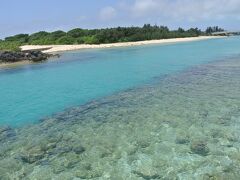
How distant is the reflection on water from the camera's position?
10133 mm

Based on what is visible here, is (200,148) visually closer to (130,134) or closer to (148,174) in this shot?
(148,174)

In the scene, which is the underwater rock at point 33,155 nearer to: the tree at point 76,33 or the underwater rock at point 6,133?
the underwater rock at point 6,133

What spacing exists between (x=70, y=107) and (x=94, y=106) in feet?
4.83

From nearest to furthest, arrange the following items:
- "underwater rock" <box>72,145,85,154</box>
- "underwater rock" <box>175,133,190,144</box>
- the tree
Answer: "underwater rock" <box>72,145,85,154</box> < "underwater rock" <box>175,133,190,144</box> < the tree

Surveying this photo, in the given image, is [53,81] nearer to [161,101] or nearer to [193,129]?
[161,101]

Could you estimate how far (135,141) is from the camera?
12.5m

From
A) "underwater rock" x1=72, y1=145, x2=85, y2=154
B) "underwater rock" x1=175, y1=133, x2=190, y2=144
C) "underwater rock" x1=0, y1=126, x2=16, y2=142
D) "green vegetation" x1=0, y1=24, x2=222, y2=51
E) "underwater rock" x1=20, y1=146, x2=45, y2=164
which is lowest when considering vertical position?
"underwater rock" x1=0, y1=126, x2=16, y2=142

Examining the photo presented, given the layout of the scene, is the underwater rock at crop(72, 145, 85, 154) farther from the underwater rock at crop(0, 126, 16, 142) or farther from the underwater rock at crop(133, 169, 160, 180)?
the underwater rock at crop(0, 126, 16, 142)

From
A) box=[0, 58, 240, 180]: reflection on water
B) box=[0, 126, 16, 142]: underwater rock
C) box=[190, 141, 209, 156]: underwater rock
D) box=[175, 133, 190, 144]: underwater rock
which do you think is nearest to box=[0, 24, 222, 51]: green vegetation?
box=[0, 126, 16, 142]: underwater rock

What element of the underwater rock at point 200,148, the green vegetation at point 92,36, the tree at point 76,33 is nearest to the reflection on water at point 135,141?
the underwater rock at point 200,148

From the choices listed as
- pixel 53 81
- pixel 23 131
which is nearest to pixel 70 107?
pixel 23 131

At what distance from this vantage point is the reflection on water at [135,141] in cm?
1013

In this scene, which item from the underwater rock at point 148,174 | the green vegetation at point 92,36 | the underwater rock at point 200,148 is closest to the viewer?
the underwater rock at point 148,174

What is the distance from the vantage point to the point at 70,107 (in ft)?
64.1
